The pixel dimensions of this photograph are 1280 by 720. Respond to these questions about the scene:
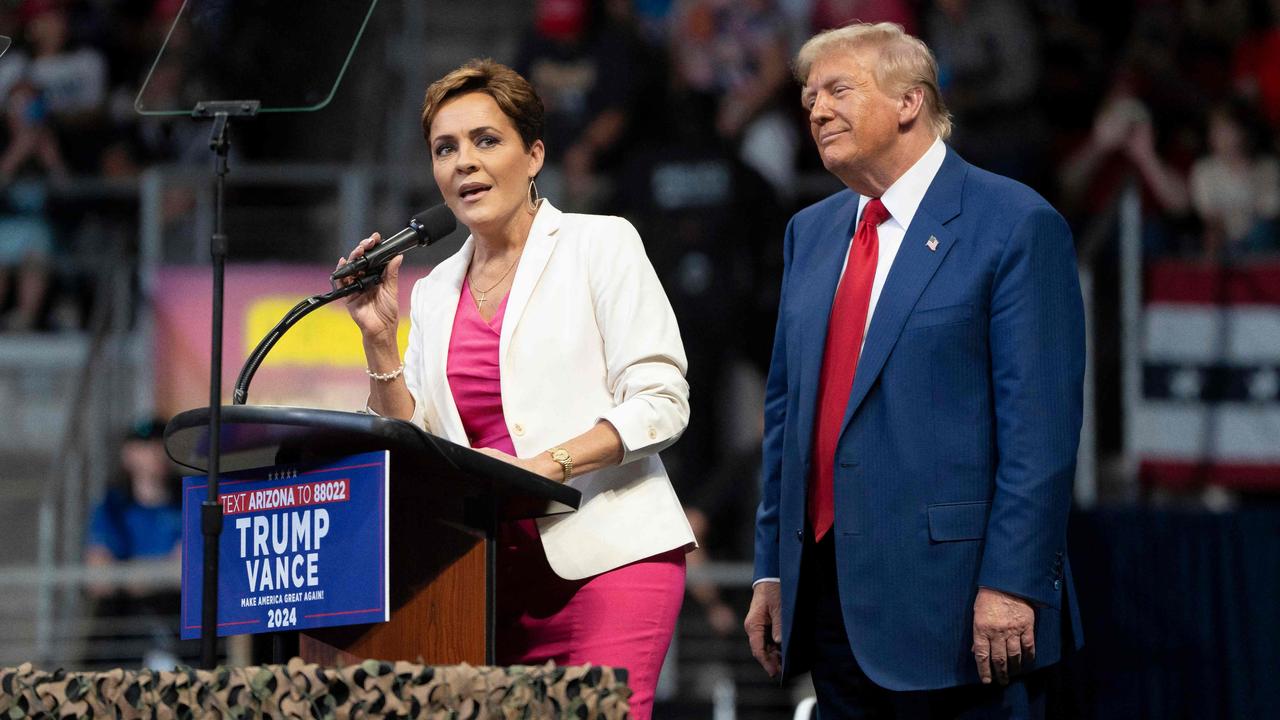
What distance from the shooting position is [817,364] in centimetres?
313

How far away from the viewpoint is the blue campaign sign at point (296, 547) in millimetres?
2561

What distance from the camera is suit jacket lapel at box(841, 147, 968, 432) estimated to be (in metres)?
3.01

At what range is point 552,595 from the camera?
307 centimetres

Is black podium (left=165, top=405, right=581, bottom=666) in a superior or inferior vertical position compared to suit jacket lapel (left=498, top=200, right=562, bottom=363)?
inferior

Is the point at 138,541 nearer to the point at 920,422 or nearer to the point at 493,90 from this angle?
the point at 493,90

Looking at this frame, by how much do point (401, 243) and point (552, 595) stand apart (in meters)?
0.64

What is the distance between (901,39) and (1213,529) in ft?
8.75

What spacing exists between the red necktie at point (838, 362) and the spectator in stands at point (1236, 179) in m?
A: 4.57

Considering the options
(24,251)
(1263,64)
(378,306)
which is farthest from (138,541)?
(1263,64)

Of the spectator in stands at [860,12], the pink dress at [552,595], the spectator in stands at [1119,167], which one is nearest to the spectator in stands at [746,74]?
the spectator in stands at [860,12]

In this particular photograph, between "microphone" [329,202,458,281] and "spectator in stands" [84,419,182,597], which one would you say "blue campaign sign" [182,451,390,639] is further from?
"spectator in stands" [84,419,182,597]

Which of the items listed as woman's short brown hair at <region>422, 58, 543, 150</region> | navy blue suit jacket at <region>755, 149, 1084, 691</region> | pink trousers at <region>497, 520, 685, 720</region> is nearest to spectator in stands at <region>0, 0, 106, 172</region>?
woman's short brown hair at <region>422, 58, 543, 150</region>

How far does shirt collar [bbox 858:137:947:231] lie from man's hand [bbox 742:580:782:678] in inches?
27.4

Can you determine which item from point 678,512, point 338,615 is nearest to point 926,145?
point 678,512
